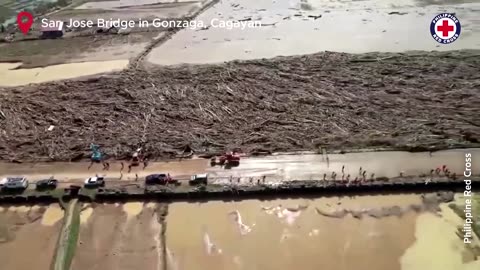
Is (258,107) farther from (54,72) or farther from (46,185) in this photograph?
(54,72)

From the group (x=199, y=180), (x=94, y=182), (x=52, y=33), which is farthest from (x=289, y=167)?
(x=52, y=33)

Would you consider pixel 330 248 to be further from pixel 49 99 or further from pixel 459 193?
pixel 49 99

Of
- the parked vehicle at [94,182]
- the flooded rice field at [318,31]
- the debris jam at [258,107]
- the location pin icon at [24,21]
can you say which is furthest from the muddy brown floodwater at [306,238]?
the location pin icon at [24,21]

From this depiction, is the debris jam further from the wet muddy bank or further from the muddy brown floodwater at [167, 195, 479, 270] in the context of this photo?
the muddy brown floodwater at [167, 195, 479, 270]

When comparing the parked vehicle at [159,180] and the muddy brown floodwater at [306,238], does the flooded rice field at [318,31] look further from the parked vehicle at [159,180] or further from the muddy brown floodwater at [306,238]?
the muddy brown floodwater at [306,238]

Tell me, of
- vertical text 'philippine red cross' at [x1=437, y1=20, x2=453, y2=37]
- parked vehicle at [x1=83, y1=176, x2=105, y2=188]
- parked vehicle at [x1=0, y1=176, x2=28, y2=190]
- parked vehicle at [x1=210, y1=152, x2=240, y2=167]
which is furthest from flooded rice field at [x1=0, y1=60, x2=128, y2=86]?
vertical text 'philippine red cross' at [x1=437, y1=20, x2=453, y2=37]

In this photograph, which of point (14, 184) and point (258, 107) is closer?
point (14, 184)

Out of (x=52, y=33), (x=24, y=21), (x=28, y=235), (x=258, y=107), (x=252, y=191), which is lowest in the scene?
(x=28, y=235)
